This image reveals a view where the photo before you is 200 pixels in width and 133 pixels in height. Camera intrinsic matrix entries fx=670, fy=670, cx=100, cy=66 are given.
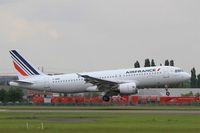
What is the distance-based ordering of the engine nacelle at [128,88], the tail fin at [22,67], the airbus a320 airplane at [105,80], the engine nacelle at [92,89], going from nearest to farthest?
the engine nacelle at [128,88] → the airbus a320 airplane at [105,80] → the engine nacelle at [92,89] → the tail fin at [22,67]

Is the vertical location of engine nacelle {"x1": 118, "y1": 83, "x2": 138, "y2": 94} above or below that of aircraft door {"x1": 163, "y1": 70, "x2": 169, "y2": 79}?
below

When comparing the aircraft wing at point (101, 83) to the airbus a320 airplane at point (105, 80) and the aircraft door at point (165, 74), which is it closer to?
the airbus a320 airplane at point (105, 80)

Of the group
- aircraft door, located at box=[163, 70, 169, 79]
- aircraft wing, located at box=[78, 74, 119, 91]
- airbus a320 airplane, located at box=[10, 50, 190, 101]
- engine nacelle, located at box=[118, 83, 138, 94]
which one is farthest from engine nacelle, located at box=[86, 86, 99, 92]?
aircraft door, located at box=[163, 70, 169, 79]

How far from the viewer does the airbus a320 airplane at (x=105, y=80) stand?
86.7 metres

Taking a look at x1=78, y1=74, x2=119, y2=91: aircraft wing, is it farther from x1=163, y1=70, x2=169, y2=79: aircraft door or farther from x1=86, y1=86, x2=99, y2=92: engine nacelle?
x1=163, y1=70, x2=169, y2=79: aircraft door

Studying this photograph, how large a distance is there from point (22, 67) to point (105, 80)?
14.7 metres

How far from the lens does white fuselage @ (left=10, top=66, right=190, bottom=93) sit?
285 ft

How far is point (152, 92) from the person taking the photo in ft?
444

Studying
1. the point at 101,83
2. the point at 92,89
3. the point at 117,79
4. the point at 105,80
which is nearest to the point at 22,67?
the point at 92,89

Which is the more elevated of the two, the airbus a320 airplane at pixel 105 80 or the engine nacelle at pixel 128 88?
the airbus a320 airplane at pixel 105 80

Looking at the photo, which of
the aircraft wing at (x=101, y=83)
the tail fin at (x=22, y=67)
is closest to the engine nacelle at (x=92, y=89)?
the aircraft wing at (x=101, y=83)
